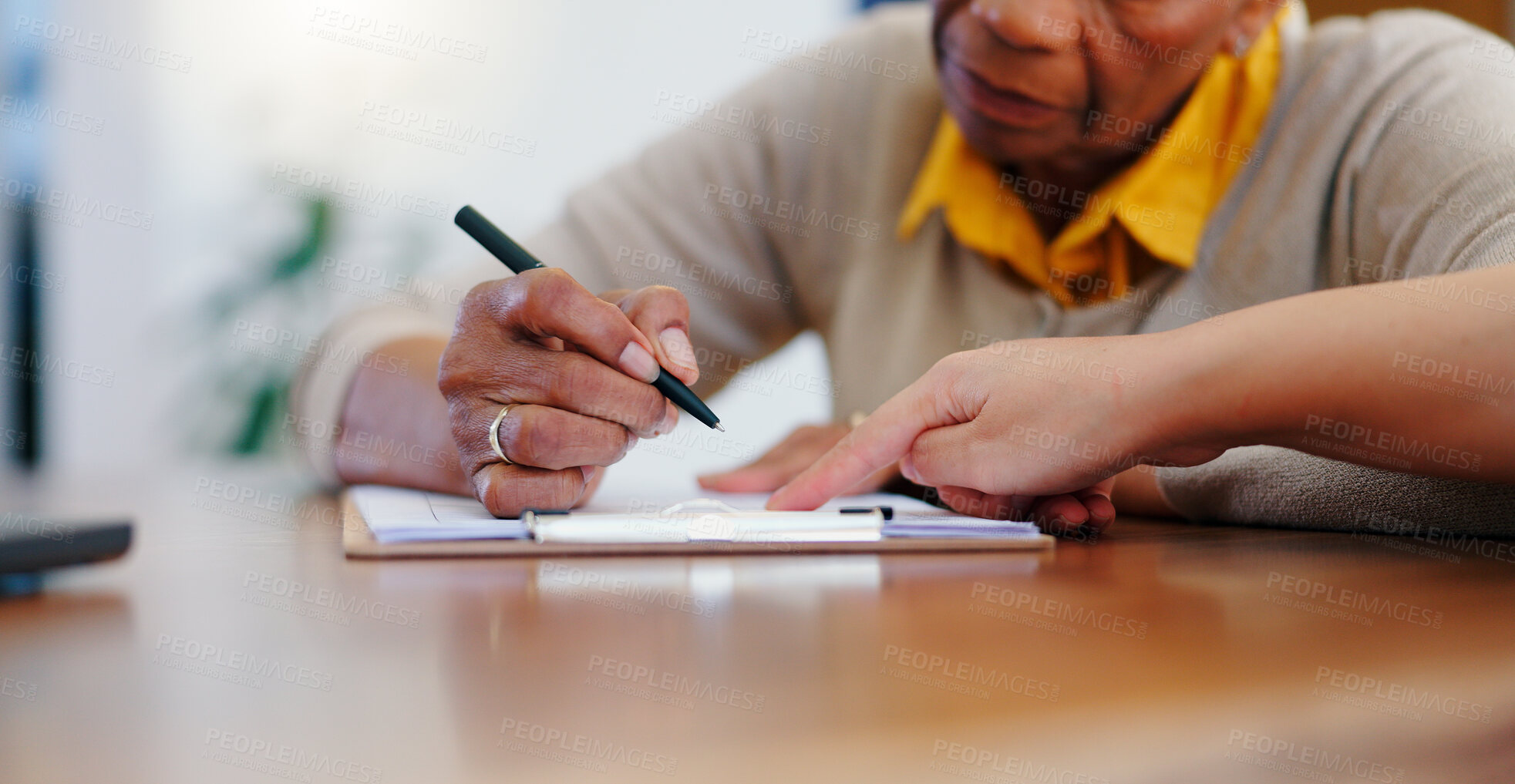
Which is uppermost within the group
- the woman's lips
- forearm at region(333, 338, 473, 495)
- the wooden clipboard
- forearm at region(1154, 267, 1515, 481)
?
the woman's lips

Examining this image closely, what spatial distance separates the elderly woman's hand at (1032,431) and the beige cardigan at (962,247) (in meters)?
0.13

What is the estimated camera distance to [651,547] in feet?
1.95

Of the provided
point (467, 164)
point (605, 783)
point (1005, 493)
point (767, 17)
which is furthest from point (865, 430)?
point (767, 17)

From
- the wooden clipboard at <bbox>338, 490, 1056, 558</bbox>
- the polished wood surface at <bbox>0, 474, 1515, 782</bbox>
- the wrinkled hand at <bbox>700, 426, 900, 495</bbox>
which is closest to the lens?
the polished wood surface at <bbox>0, 474, 1515, 782</bbox>

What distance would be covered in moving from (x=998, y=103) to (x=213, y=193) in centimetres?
287

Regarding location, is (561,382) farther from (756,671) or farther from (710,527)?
(756,671)

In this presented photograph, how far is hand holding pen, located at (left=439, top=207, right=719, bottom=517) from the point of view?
702 millimetres

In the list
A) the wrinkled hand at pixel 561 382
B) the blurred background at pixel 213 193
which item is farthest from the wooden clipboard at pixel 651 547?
the blurred background at pixel 213 193

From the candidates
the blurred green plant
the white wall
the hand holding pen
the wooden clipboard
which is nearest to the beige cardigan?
the wooden clipboard

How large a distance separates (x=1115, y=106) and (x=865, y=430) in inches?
24.2

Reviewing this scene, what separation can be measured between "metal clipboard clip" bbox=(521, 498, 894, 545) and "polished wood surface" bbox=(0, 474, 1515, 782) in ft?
0.08

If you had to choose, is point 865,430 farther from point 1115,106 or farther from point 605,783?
point 1115,106

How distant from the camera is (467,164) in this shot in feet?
11.0

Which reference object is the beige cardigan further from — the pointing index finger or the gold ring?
the gold ring
